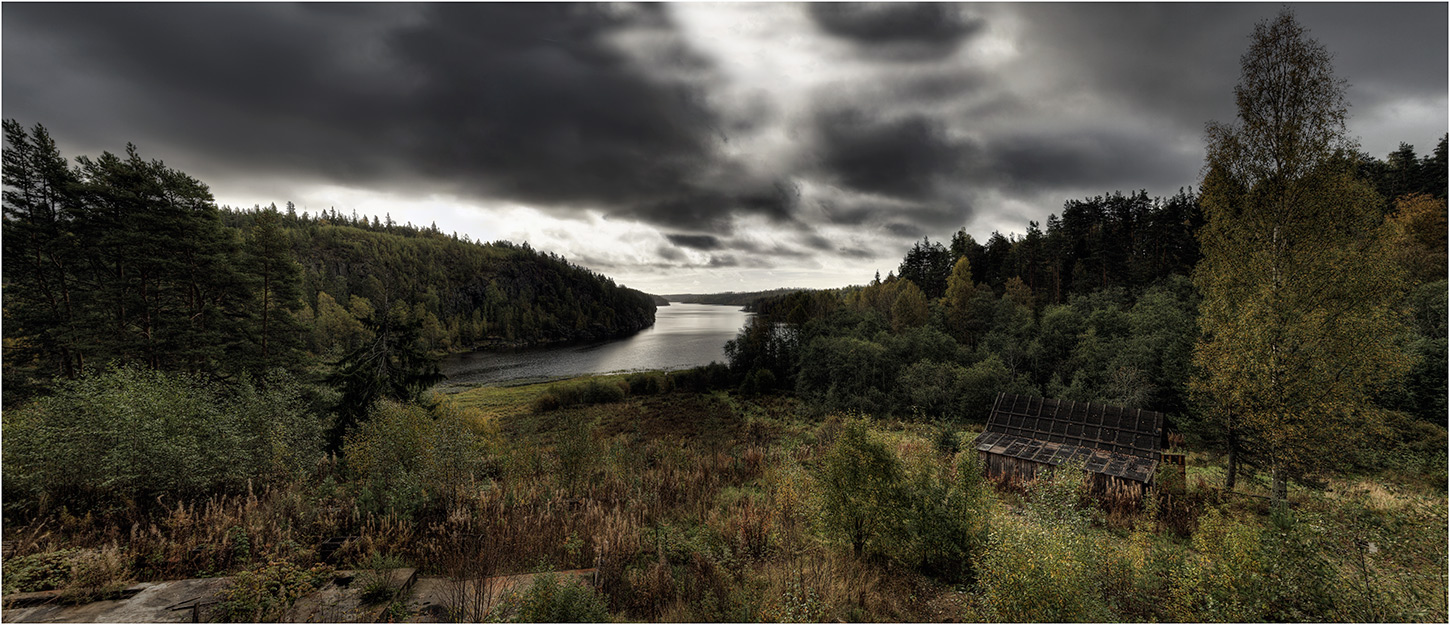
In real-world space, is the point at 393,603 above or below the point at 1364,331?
below

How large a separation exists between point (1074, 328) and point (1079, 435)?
2464 cm

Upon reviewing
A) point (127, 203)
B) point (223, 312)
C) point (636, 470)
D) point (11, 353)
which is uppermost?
point (127, 203)

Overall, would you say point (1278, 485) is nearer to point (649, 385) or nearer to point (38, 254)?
point (38, 254)

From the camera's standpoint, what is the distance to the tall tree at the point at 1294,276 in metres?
10.2

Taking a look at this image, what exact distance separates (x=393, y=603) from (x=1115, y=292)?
168 ft

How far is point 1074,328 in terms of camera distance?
35906 mm

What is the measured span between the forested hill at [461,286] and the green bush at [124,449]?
99.4 m

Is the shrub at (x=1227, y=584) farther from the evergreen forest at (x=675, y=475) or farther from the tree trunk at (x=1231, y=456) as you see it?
the tree trunk at (x=1231, y=456)

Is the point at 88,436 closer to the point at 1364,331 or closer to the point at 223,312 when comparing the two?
the point at 223,312

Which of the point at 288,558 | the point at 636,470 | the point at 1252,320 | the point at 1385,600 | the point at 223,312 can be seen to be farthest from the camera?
the point at 223,312

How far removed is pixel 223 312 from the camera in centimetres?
2042

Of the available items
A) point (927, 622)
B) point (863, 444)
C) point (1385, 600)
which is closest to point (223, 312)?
point (863, 444)

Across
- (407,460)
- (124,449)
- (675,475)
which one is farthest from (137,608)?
(675,475)

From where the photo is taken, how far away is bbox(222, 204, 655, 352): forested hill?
11256 centimetres
